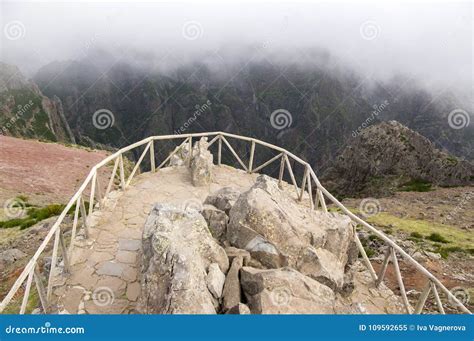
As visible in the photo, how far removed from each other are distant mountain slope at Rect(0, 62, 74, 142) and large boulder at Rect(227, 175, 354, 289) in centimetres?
10155

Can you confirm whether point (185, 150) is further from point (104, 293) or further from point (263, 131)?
point (263, 131)

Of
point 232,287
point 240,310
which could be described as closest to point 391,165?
point 232,287

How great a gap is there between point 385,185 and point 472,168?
36.5ft

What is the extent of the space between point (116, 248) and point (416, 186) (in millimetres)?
41904

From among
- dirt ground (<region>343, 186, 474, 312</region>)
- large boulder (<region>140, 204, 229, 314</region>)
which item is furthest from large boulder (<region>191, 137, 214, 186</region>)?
dirt ground (<region>343, 186, 474, 312</region>)

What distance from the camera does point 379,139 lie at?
52.0m

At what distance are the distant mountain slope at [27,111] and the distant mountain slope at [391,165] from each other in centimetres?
8313

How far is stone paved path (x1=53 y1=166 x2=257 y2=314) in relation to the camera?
8516 millimetres

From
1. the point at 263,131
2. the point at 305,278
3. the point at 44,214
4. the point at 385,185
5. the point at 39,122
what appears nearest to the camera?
the point at 305,278

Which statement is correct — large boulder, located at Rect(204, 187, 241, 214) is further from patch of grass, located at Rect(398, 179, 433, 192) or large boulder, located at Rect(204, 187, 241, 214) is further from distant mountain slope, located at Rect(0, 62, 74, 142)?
distant mountain slope, located at Rect(0, 62, 74, 142)

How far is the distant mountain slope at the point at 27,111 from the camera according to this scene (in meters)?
106

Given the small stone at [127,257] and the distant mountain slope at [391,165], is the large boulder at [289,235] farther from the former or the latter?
the distant mountain slope at [391,165]

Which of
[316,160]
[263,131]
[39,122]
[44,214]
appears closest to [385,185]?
[44,214]

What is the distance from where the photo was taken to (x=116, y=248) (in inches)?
411
